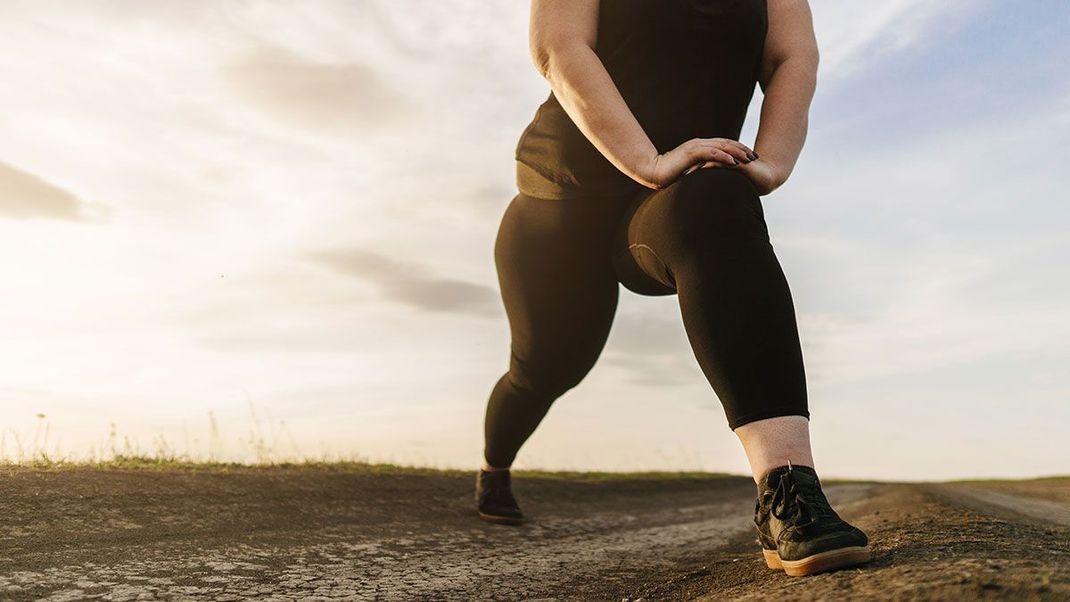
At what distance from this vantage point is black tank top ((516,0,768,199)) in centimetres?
275

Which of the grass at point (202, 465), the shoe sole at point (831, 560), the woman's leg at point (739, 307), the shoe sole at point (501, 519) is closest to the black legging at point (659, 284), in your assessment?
the woman's leg at point (739, 307)

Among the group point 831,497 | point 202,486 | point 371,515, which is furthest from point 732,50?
point 831,497

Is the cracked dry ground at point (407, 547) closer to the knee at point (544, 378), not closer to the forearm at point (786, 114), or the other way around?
the knee at point (544, 378)

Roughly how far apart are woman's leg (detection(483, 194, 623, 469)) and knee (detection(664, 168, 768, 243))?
66cm

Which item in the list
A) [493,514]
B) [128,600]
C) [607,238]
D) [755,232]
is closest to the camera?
[755,232]

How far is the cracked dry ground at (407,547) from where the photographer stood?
6.48 ft

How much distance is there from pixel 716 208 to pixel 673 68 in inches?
30.7

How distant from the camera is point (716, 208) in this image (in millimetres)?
2199

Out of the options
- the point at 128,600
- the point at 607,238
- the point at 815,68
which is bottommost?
the point at 128,600

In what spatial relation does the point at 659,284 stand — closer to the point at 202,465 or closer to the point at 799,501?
the point at 799,501

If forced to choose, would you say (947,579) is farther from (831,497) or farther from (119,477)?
(831,497)

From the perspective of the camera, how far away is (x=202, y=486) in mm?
4371

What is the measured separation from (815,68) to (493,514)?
254 centimetres

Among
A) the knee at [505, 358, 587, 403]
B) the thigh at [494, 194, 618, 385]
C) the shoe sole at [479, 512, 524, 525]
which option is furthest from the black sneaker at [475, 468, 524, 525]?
the thigh at [494, 194, 618, 385]
